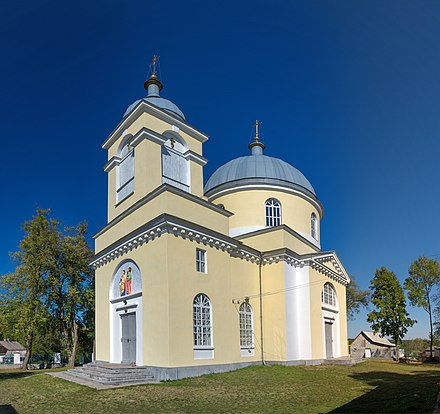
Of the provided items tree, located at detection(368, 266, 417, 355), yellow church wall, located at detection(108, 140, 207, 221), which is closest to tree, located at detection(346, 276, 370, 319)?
tree, located at detection(368, 266, 417, 355)

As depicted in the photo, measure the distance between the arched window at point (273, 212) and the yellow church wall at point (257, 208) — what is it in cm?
20

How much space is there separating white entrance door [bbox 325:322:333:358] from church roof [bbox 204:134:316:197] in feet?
26.7

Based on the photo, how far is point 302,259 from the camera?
21.8 m

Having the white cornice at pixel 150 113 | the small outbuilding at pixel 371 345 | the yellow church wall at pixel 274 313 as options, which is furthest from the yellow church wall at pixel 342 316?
the small outbuilding at pixel 371 345

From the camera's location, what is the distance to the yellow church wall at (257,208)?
24641mm

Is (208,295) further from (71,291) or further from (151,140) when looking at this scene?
(71,291)

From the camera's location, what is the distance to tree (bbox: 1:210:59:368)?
26828 mm

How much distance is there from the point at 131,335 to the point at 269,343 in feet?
22.2

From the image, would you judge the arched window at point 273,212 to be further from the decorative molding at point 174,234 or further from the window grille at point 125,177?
the window grille at point 125,177

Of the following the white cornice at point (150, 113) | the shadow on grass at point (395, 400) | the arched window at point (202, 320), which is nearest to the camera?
the shadow on grass at point (395, 400)

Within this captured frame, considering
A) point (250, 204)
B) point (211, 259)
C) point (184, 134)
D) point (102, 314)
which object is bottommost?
point (102, 314)

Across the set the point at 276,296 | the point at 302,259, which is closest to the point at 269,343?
the point at 276,296

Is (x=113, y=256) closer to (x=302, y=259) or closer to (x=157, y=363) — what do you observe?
(x=157, y=363)

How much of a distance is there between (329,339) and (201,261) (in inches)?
439
